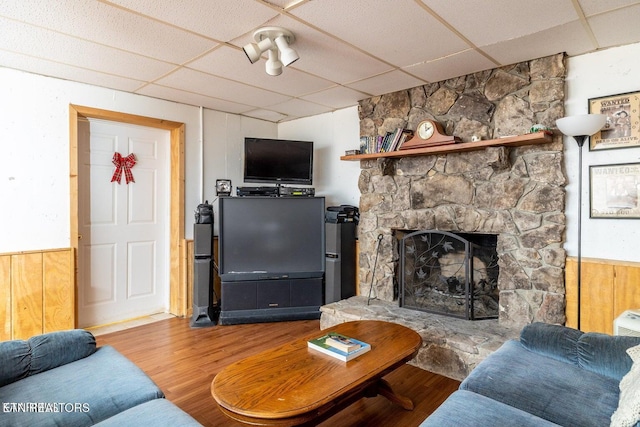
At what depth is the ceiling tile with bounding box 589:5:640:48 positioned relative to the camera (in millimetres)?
2057

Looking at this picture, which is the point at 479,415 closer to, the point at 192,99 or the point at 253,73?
the point at 253,73

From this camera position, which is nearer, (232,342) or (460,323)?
(460,323)

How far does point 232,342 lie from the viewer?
3.24 meters

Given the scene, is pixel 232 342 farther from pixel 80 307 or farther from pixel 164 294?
pixel 80 307

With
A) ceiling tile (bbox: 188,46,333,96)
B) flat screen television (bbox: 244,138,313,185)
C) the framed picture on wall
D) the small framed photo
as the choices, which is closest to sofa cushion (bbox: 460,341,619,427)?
the small framed photo

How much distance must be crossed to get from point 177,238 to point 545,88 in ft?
12.2

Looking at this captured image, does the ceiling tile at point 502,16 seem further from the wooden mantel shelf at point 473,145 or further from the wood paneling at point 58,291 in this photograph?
the wood paneling at point 58,291

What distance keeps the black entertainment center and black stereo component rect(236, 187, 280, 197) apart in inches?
3.6

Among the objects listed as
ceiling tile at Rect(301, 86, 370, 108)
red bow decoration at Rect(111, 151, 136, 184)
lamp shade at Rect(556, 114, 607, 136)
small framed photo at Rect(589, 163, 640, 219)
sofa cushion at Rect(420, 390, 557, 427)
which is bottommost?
sofa cushion at Rect(420, 390, 557, 427)

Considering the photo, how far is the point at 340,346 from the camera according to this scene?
6.52 feet

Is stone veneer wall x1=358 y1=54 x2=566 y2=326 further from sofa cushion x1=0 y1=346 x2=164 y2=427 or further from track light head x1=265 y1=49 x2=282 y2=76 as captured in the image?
sofa cushion x1=0 y1=346 x2=164 y2=427

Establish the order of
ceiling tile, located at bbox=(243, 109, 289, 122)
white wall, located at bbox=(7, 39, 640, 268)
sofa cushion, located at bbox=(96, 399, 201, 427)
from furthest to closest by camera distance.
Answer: ceiling tile, located at bbox=(243, 109, 289, 122), white wall, located at bbox=(7, 39, 640, 268), sofa cushion, located at bbox=(96, 399, 201, 427)

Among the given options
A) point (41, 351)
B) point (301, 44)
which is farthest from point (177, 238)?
point (301, 44)

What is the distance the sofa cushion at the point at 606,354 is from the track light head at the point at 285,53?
221cm
